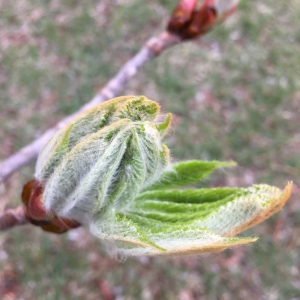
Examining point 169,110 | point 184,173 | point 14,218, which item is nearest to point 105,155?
point 184,173

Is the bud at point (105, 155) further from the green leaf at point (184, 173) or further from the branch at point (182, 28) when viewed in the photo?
the branch at point (182, 28)

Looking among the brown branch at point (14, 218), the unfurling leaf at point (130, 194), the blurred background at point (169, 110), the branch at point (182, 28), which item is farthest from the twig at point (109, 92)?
the blurred background at point (169, 110)

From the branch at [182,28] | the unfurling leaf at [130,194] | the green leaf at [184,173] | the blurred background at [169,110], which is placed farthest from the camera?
the blurred background at [169,110]

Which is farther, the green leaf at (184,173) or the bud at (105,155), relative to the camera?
the green leaf at (184,173)

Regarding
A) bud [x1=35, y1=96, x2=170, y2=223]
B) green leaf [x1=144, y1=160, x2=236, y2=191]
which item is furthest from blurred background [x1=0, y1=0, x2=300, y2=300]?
bud [x1=35, y1=96, x2=170, y2=223]

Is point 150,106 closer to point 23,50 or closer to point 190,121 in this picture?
point 190,121

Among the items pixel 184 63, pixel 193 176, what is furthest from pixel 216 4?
pixel 184 63
